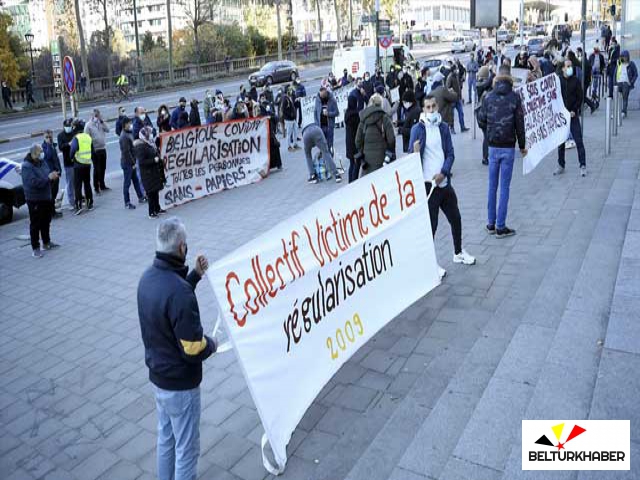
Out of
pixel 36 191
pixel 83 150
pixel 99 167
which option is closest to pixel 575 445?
pixel 36 191

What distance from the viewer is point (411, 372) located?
5.01 meters

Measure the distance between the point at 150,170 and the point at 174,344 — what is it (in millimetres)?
8653

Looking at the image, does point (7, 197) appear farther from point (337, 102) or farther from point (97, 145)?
point (337, 102)

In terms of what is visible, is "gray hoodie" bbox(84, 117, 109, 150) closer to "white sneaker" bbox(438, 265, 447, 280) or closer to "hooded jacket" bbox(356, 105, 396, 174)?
"hooded jacket" bbox(356, 105, 396, 174)

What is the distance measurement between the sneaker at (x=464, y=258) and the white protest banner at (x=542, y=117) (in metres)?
2.86

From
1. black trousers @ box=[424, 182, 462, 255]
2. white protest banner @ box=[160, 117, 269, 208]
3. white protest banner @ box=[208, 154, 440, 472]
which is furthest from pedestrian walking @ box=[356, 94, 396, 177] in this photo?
white protest banner @ box=[160, 117, 269, 208]

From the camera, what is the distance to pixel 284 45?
72.2m

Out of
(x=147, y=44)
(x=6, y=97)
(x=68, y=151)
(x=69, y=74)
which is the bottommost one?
(x=68, y=151)

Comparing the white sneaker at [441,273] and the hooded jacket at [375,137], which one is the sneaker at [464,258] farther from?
the hooded jacket at [375,137]

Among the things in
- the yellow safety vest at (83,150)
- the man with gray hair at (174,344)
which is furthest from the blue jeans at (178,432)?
the yellow safety vest at (83,150)

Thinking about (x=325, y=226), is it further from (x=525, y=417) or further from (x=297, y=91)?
(x=297, y=91)

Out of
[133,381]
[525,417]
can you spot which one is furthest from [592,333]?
[133,381]

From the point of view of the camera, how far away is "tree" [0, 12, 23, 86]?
4253cm

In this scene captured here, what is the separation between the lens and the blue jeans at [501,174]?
7.80m
